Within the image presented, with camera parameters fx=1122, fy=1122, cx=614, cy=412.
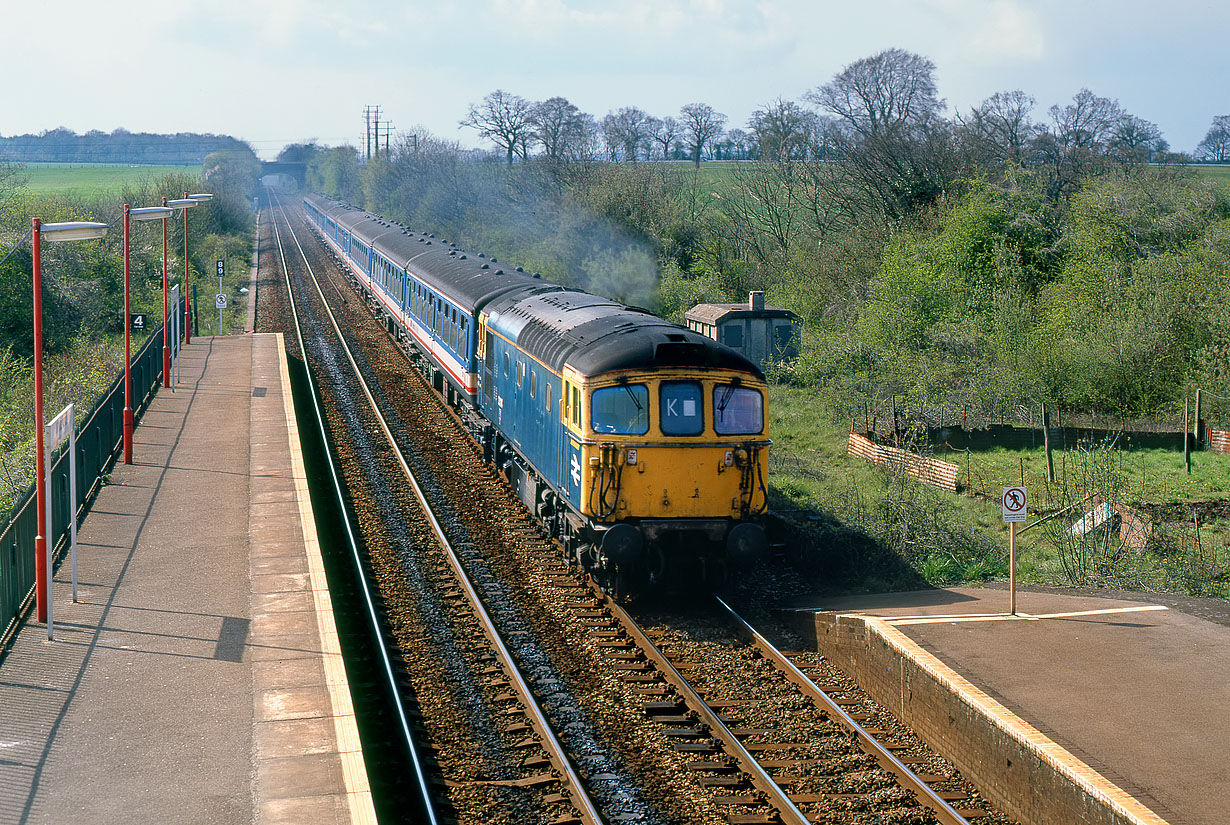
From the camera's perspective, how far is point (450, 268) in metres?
26.9

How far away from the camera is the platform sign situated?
11.7 m

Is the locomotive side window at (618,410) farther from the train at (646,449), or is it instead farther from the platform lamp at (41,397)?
the platform lamp at (41,397)

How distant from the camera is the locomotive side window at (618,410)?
12.6 m

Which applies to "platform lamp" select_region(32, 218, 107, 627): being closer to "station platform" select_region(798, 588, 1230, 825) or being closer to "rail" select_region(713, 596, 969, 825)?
"rail" select_region(713, 596, 969, 825)

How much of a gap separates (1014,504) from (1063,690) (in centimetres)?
256

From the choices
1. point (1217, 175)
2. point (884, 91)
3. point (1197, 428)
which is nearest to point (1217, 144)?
point (1217, 175)

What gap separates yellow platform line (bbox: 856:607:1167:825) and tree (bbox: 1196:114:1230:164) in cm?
10908

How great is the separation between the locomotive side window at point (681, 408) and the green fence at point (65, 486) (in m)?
6.53

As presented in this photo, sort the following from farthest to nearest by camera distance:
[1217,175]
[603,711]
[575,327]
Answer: [1217,175] < [575,327] < [603,711]

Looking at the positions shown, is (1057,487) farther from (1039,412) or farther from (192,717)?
(192,717)

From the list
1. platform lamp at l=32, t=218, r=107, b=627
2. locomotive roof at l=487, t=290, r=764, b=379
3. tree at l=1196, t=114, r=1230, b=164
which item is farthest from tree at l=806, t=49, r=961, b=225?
tree at l=1196, t=114, r=1230, b=164

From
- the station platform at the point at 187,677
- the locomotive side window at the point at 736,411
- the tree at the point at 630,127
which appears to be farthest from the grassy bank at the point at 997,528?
the tree at the point at 630,127

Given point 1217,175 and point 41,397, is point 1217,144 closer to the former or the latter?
point 1217,175

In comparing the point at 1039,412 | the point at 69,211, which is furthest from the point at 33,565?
the point at 69,211
